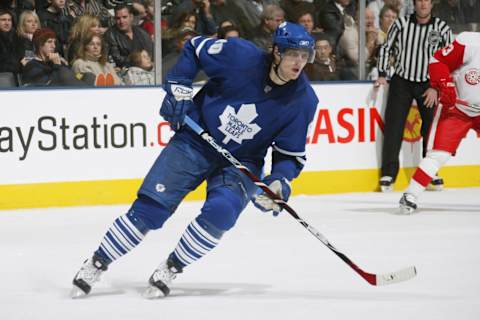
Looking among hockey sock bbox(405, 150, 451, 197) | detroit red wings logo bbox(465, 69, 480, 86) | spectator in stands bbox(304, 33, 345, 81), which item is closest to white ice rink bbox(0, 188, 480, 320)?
hockey sock bbox(405, 150, 451, 197)

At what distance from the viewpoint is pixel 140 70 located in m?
6.84

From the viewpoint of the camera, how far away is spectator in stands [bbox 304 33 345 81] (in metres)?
7.42

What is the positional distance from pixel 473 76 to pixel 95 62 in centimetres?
219

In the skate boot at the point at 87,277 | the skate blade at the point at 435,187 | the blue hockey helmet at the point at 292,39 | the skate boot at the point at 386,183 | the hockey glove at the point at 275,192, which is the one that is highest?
the blue hockey helmet at the point at 292,39

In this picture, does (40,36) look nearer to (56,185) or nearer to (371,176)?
(56,185)

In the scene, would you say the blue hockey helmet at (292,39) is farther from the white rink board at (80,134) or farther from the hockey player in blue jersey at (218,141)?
the white rink board at (80,134)

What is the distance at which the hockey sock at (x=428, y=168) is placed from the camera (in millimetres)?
6270

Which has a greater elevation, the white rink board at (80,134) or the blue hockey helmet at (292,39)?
the blue hockey helmet at (292,39)

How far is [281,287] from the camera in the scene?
4.12 m

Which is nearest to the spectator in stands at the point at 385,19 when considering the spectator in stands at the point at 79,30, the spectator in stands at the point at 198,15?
Answer: the spectator in stands at the point at 198,15

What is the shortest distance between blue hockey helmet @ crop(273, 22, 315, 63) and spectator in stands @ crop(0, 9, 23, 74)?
2972mm

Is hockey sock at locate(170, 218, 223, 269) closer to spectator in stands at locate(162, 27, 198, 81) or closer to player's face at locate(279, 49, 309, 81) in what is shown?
player's face at locate(279, 49, 309, 81)

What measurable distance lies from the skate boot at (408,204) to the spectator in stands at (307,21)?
1622 millimetres

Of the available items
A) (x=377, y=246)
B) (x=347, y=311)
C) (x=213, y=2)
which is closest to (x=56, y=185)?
(x=213, y=2)
